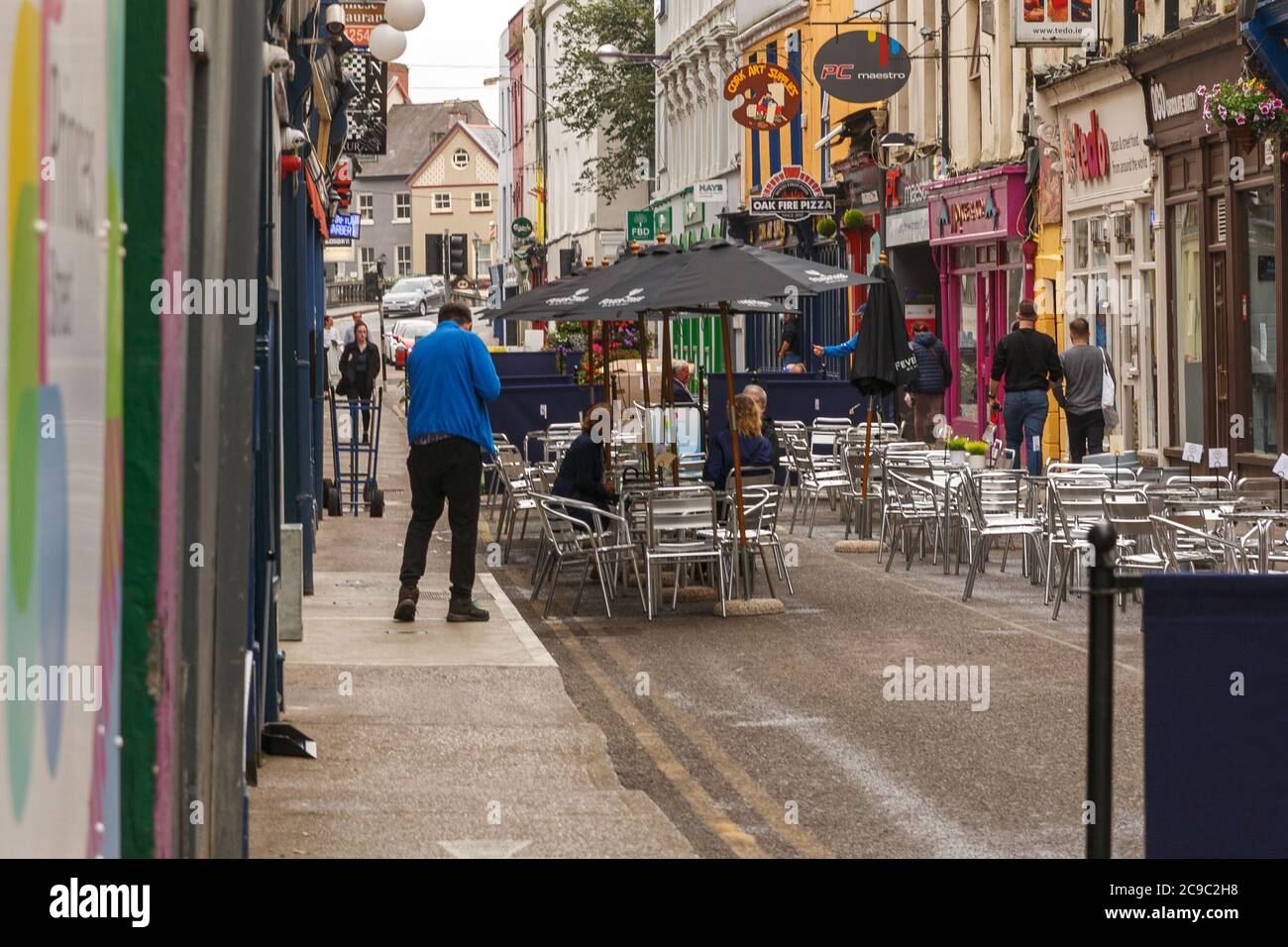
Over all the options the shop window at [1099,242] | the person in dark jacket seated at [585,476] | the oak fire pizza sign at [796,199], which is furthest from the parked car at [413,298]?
Result: the person in dark jacket seated at [585,476]

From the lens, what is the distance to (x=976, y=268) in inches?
1193

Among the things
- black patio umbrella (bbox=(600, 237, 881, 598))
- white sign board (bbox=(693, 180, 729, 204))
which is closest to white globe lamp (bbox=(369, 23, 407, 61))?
black patio umbrella (bbox=(600, 237, 881, 598))

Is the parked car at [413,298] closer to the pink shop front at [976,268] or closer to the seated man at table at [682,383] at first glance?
the pink shop front at [976,268]

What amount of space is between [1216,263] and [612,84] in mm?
43062

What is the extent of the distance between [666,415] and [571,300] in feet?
4.89

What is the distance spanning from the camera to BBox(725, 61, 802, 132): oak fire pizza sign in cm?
3534

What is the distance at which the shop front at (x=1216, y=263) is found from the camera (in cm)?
2064

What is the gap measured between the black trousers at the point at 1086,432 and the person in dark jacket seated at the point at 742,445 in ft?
23.4

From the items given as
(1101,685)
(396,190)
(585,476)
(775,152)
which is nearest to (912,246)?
(775,152)

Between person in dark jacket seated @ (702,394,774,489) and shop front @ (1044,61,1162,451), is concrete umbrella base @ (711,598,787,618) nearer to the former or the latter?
person in dark jacket seated @ (702,394,774,489)

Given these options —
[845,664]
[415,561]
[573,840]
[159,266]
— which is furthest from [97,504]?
[415,561]

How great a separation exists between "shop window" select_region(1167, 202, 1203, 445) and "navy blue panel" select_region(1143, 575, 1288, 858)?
59.6 ft

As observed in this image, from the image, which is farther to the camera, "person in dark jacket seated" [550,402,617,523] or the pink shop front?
the pink shop front

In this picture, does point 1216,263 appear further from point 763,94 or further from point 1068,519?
point 763,94
